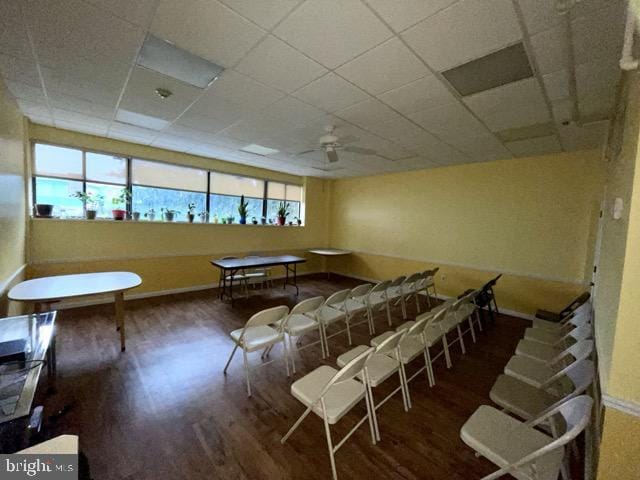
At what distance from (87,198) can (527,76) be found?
616cm

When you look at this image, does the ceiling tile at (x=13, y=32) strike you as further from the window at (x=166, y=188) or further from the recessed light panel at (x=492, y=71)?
the recessed light panel at (x=492, y=71)

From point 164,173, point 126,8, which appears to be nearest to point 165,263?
point 164,173

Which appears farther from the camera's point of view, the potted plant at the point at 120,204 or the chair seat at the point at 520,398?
→ the potted plant at the point at 120,204

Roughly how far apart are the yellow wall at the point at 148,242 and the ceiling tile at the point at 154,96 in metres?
2.01

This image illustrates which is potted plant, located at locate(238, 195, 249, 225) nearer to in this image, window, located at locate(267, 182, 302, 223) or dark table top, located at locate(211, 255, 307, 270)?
window, located at locate(267, 182, 302, 223)

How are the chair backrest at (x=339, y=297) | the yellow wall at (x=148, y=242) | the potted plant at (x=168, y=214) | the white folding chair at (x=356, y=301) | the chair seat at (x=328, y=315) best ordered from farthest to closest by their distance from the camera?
the potted plant at (x=168, y=214), the yellow wall at (x=148, y=242), the white folding chair at (x=356, y=301), the chair backrest at (x=339, y=297), the chair seat at (x=328, y=315)

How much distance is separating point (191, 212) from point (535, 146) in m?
6.37

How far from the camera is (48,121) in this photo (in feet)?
12.1

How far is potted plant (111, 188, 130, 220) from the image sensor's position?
14.7 ft

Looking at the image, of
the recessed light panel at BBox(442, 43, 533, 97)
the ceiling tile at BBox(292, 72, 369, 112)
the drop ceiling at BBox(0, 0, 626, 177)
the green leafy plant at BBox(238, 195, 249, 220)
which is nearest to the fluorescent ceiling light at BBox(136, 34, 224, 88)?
the drop ceiling at BBox(0, 0, 626, 177)

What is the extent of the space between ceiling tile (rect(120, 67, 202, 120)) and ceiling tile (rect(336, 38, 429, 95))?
1.64m

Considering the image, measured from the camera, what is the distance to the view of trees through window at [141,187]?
4047 millimetres

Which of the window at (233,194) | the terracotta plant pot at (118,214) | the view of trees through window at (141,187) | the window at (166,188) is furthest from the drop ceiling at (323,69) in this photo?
the window at (233,194)

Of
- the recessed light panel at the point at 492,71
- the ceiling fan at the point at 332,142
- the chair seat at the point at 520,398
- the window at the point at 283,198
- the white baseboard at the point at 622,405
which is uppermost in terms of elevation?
the recessed light panel at the point at 492,71
